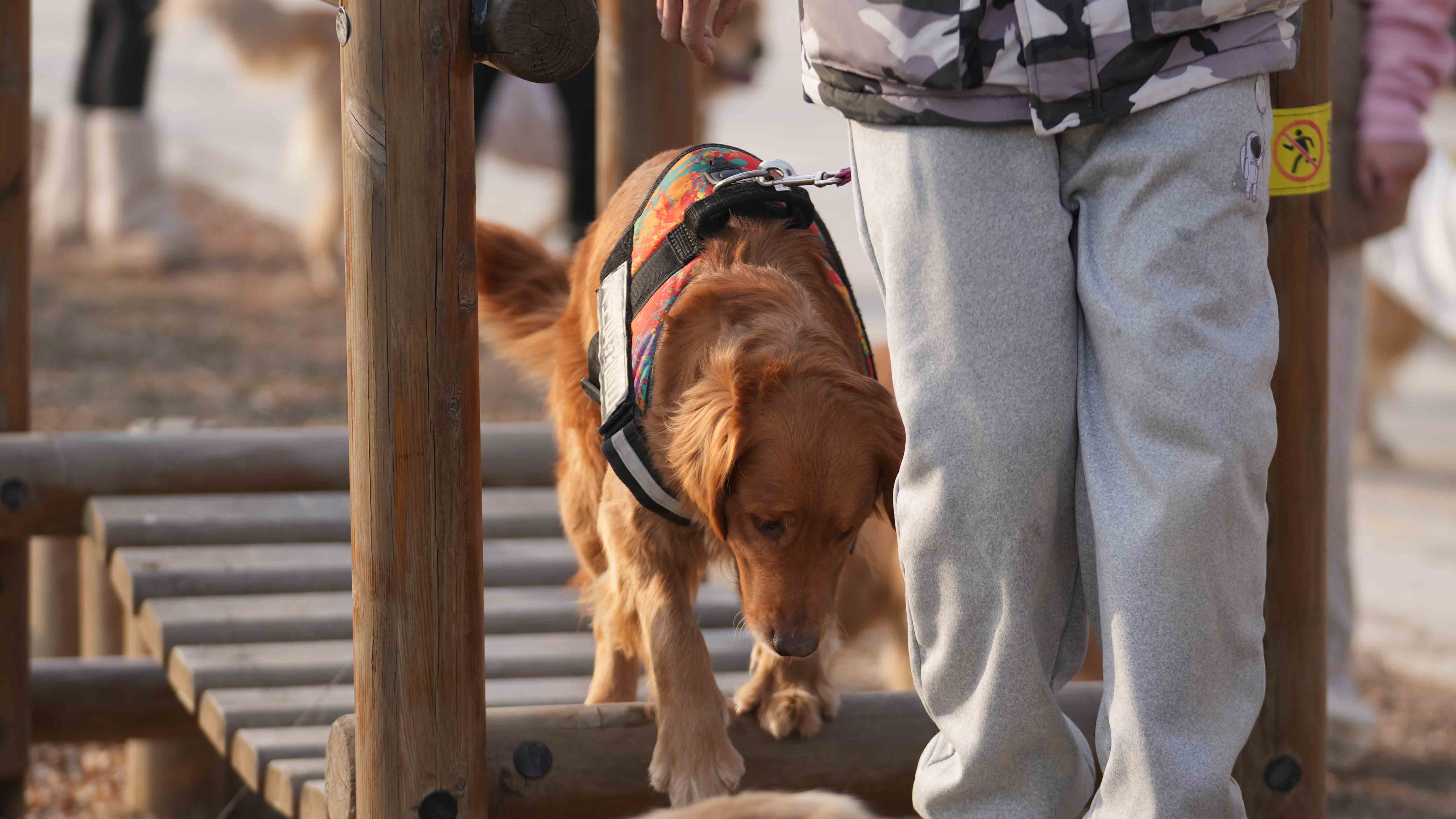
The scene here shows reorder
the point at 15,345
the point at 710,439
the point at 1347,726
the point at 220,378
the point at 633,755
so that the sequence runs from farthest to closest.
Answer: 1. the point at 220,378
2. the point at 1347,726
3. the point at 15,345
4. the point at 633,755
5. the point at 710,439

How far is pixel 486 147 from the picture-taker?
903 centimetres

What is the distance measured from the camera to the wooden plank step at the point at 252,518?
338cm

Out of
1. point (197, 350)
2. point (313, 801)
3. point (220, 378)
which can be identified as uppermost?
point (197, 350)

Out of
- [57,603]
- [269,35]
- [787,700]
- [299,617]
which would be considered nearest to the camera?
[787,700]

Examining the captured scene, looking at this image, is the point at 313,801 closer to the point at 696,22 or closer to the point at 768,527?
the point at 768,527

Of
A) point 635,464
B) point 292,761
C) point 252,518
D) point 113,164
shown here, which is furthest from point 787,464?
point 113,164

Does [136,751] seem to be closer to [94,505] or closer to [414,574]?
[94,505]

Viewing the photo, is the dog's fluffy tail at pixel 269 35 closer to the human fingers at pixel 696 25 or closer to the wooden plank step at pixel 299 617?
the wooden plank step at pixel 299 617

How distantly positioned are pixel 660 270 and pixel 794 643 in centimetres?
64

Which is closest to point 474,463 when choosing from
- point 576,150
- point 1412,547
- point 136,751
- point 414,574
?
point 414,574

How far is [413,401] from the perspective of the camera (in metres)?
1.97

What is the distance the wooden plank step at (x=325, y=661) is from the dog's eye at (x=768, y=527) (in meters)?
0.63

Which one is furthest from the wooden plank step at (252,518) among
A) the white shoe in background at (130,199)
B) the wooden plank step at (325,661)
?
the white shoe in background at (130,199)

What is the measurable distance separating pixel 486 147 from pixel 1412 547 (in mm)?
5669
